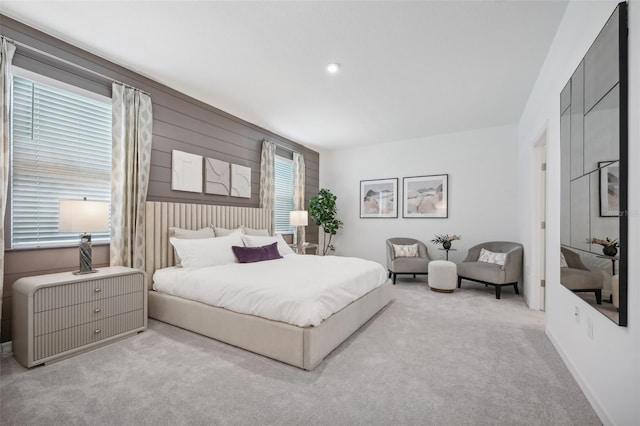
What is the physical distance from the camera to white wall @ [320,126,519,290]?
5086 millimetres

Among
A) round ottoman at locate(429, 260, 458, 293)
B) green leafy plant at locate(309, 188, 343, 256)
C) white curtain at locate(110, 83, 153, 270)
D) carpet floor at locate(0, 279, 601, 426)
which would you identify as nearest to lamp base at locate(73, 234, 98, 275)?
white curtain at locate(110, 83, 153, 270)

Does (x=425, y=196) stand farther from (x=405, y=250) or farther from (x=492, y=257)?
(x=492, y=257)

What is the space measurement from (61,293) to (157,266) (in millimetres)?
1094

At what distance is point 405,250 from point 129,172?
14.3 feet

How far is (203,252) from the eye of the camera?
3.27 m

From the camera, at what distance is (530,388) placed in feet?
6.35

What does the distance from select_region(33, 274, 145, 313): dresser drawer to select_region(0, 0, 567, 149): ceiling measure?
220 centimetres

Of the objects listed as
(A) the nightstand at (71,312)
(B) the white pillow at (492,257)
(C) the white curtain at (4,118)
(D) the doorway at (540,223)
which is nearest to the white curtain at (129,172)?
(A) the nightstand at (71,312)

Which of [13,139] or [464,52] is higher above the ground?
[464,52]

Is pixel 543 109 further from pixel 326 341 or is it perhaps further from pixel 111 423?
pixel 111 423

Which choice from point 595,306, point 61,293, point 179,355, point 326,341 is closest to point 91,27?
point 61,293

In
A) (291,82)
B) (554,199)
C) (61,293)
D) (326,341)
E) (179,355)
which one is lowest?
(179,355)

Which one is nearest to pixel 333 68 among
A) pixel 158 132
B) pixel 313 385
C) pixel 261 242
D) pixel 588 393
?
pixel 158 132

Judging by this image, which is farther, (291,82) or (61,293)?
(291,82)
